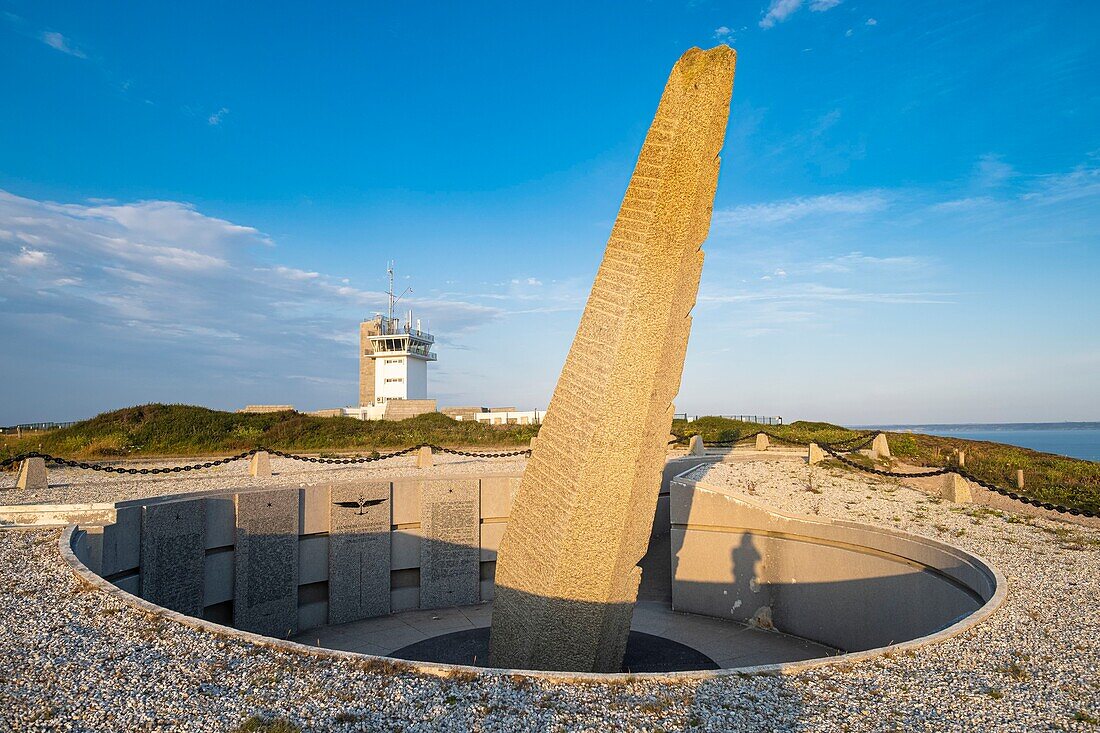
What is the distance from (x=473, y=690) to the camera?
16.3 feet

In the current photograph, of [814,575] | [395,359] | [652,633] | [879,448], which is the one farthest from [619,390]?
[395,359]

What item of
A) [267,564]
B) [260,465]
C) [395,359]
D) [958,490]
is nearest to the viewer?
[267,564]

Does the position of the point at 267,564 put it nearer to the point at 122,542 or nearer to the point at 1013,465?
the point at 122,542

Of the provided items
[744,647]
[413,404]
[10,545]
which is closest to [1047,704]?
[744,647]

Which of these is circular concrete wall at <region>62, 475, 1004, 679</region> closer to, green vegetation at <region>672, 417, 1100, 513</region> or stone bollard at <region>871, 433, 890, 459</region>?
green vegetation at <region>672, 417, 1100, 513</region>

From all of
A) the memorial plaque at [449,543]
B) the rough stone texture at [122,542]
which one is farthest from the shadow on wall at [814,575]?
the rough stone texture at [122,542]

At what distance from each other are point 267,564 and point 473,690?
818cm

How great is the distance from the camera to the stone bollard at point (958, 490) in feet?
44.4

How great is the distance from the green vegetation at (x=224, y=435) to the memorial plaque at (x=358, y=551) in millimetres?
10952

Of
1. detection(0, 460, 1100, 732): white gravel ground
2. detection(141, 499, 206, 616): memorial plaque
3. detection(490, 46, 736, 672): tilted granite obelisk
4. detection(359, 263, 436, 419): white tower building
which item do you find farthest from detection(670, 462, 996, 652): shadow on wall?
detection(359, 263, 436, 419): white tower building

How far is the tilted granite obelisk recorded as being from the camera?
7504 millimetres

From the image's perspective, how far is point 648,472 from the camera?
8.00 meters

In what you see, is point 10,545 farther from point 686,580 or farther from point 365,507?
point 686,580

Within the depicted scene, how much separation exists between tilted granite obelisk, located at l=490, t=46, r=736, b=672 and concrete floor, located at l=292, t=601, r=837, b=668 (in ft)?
11.4
